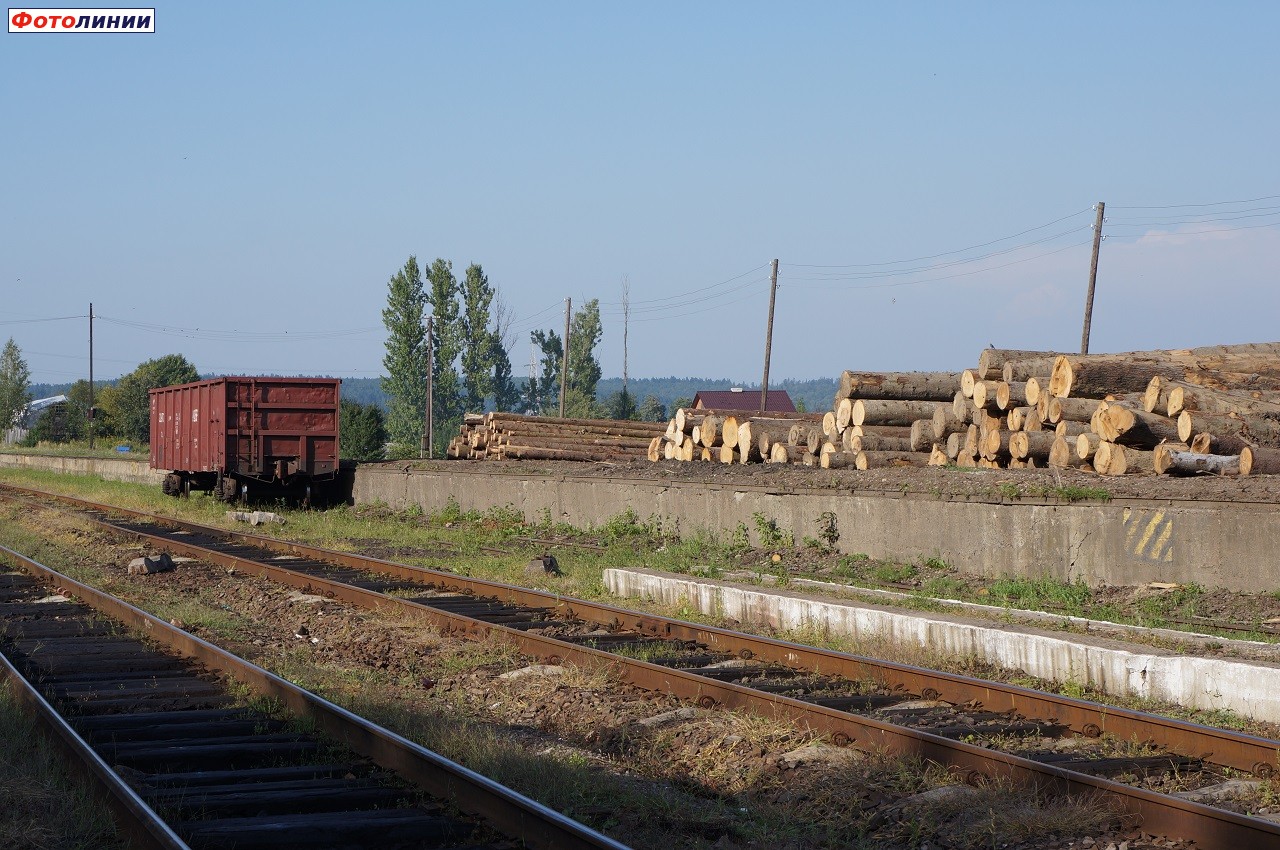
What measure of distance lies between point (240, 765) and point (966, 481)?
10.7 m

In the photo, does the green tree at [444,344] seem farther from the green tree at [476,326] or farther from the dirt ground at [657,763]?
the dirt ground at [657,763]

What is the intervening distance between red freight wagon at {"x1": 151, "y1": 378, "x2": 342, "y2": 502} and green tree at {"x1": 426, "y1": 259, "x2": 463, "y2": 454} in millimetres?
56122

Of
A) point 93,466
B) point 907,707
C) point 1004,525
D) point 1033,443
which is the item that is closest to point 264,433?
point 1033,443

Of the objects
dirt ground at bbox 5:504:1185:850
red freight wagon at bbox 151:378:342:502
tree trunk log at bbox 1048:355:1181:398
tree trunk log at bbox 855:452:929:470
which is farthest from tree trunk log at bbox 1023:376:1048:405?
red freight wagon at bbox 151:378:342:502

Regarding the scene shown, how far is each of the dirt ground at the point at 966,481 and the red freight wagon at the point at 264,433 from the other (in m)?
Answer: 6.36

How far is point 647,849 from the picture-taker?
5145 mm

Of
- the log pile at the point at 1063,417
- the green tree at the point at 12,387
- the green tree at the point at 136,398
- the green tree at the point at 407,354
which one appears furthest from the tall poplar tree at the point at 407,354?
the log pile at the point at 1063,417

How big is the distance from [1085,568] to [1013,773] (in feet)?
24.3

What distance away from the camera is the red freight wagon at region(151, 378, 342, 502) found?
2620 centimetres

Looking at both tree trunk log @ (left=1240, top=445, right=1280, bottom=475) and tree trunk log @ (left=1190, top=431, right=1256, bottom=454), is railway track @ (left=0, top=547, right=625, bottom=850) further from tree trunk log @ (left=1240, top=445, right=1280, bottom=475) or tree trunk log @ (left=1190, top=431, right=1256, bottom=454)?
tree trunk log @ (left=1190, top=431, right=1256, bottom=454)

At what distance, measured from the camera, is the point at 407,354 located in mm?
83625

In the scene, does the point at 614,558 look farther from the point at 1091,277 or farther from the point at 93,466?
the point at 93,466

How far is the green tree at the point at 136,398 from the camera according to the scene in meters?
90.5

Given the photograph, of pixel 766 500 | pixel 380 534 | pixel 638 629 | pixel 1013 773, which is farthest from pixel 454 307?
pixel 1013 773
